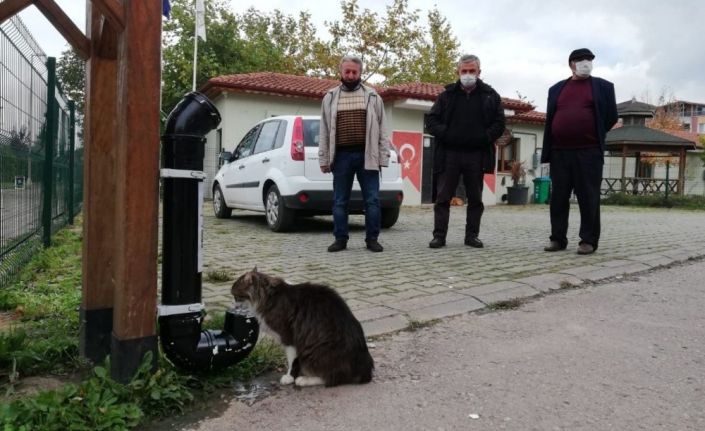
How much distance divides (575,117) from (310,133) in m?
3.55

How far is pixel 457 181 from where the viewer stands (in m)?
6.91

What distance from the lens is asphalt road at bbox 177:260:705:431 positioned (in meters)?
2.37

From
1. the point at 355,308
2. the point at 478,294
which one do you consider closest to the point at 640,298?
the point at 478,294

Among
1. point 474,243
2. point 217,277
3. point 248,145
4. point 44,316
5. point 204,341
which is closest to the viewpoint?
point 204,341

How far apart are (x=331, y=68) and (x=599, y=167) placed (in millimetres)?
27303

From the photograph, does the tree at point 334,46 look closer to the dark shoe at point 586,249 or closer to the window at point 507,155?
the window at point 507,155

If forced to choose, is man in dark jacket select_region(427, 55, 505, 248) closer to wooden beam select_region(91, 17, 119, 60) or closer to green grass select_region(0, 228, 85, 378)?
green grass select_region(0, 228, 85, 378)

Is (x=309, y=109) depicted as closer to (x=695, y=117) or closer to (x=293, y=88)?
(x=293, y=88)

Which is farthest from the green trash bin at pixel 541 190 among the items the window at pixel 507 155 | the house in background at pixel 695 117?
the house in background at pixel 695 117

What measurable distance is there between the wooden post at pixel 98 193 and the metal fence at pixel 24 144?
1.85m

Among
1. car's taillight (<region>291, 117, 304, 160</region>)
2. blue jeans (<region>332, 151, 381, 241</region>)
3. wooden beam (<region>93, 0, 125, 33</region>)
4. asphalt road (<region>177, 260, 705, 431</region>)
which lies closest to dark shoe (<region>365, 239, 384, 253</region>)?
blue jeans (<region>332, 151, 381, 241</region>)

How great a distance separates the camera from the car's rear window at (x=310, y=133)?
8.16m

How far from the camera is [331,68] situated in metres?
32.4

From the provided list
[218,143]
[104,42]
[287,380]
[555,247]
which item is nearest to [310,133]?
[555,247]
